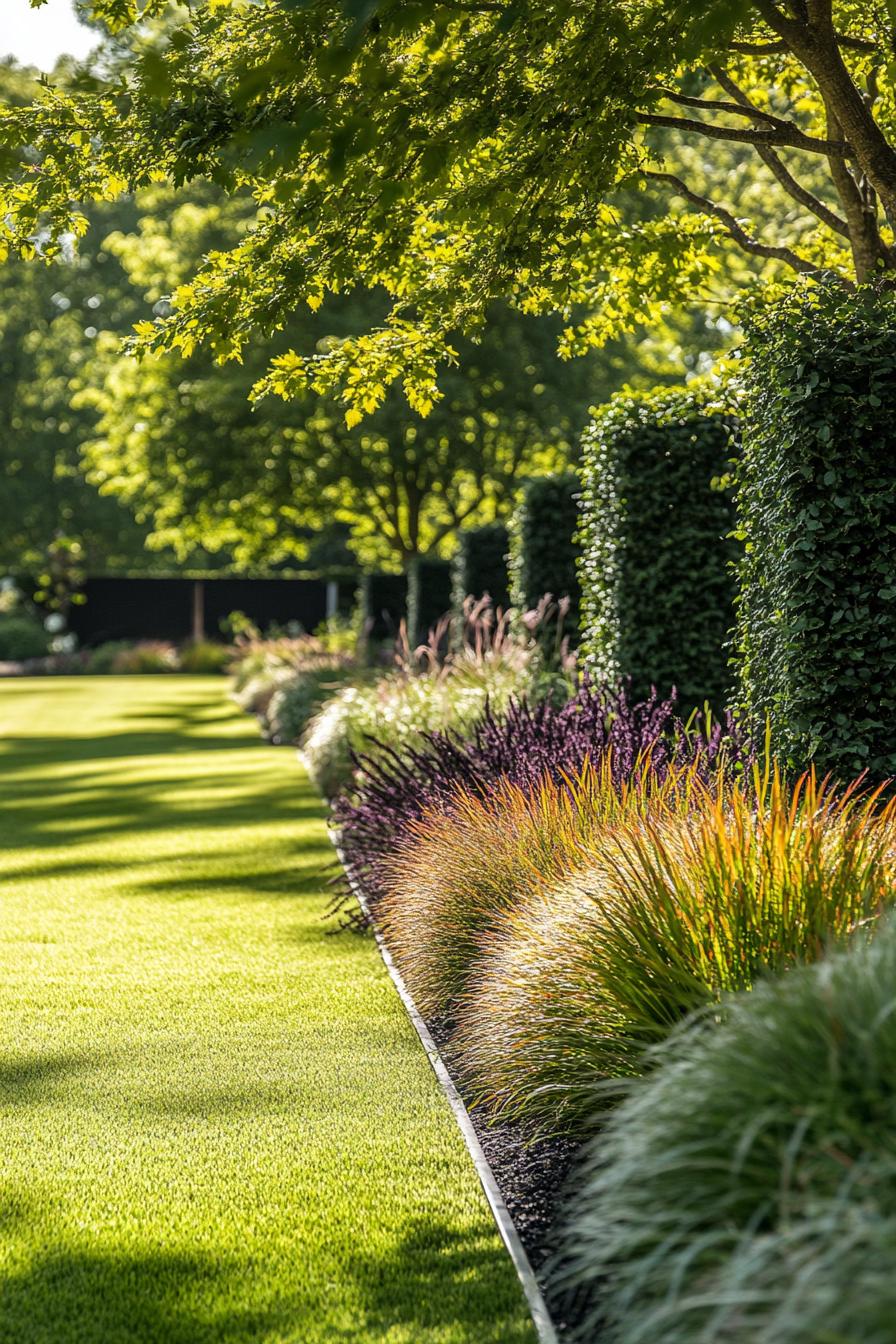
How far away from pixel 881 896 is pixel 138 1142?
8.06 ft

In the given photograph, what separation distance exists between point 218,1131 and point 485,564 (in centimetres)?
1326

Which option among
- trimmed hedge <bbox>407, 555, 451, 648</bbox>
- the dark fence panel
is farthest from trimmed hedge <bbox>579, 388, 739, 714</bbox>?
the dark fence panel

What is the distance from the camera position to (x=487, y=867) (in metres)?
5.88

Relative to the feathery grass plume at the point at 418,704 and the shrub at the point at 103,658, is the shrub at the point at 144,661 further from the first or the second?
the feathery grass plume at the point at 418,704

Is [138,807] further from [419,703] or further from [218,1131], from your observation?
[218,1131]

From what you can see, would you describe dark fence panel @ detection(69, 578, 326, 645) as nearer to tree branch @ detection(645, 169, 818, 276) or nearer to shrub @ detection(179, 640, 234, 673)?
Answer: shrub @ detection(179, 640, 234, 673)

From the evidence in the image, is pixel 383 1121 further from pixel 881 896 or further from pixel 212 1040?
pixel 881 896

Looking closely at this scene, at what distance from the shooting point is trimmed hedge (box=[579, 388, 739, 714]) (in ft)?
30.9

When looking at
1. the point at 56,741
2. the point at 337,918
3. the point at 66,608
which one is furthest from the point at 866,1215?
the point at 66,608

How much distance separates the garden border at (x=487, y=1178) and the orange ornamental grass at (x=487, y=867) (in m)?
0.16

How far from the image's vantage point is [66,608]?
4175cm

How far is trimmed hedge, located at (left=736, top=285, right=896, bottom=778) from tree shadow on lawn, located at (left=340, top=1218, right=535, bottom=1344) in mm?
2819

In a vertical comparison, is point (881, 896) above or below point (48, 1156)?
above

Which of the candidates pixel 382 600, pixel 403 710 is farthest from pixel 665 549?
pixel 382 600
